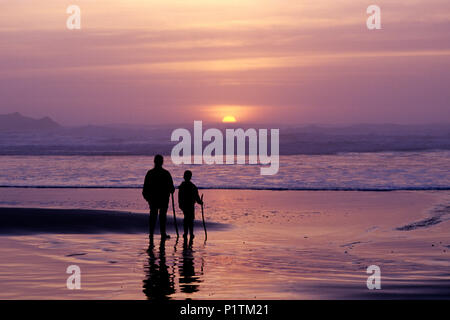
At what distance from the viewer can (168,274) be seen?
31.9 feet

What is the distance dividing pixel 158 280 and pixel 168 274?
502mm

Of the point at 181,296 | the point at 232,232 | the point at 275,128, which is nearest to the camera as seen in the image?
the point at 181,296

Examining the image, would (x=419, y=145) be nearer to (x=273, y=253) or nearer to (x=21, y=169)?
(x=21, y=169)

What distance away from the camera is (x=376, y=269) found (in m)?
10.1

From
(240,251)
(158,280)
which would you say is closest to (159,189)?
(240,251)

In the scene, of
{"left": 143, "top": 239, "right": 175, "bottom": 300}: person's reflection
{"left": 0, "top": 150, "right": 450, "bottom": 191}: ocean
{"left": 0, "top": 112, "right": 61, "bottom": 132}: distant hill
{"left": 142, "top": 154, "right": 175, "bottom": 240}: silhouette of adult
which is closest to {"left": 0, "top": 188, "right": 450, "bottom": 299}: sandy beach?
{"left": 143, "top": 239, "right": 175, "bottom": 300}: person's reflection

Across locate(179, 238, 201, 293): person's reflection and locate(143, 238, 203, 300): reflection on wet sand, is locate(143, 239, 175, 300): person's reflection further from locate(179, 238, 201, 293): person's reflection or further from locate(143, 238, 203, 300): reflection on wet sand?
locate(179, 238, 201, 293): person's reflection

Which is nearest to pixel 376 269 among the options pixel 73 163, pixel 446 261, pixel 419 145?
pixel 446 261

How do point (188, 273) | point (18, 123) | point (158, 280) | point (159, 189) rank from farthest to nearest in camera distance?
point (18, 123), point (159, 189), point (188, 273), point (158, 280)

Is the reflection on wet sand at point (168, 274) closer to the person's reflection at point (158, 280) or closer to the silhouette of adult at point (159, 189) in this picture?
the person's reflection at point (158, 280)

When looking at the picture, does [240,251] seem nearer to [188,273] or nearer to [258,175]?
[188,273]

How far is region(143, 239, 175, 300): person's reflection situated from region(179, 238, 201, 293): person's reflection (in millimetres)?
165

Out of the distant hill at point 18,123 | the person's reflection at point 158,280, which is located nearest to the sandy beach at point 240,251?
the person's reflection at point 158,280
